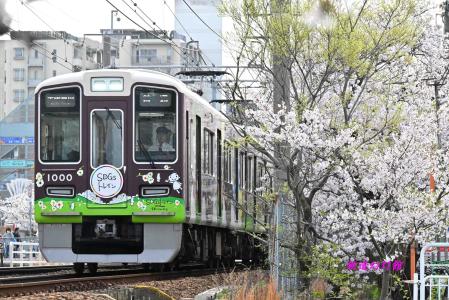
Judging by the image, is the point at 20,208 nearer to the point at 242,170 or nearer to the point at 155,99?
the point at 242,170

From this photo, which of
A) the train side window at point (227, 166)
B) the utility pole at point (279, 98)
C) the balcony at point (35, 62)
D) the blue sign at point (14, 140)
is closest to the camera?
the utility pole at point (279, 98)

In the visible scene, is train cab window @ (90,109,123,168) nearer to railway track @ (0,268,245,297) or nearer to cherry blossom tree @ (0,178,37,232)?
railway track @ (0,268,245,297)

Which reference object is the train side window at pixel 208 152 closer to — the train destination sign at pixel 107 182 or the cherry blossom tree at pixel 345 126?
the train destination sign at pixel 107 182

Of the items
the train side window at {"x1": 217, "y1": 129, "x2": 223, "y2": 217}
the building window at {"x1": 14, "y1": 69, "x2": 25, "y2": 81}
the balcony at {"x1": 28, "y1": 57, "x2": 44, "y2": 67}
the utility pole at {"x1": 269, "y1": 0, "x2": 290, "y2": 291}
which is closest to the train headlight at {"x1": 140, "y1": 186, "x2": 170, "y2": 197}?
the utility pole at {"x1": 269, "y1": 0, "x2": 290, "y2": 291}

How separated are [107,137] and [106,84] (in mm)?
746

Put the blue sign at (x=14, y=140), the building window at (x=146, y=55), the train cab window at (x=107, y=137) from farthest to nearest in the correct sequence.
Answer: the building window at (x=146, y=55), the blue sign at (x=14, y=140), the train cab window at (x=107, y=137)

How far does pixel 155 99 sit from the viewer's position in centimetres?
1362

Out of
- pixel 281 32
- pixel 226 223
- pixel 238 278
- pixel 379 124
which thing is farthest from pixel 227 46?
pixel 226 223

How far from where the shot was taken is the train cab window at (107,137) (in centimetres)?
1338

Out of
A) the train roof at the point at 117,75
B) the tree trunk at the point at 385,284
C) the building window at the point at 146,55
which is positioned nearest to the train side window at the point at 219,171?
the train roof at the point at 117,75

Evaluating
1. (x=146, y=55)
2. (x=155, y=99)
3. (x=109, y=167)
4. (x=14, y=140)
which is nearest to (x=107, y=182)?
(x=109, y=167)

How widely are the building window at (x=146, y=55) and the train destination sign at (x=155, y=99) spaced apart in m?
53.7

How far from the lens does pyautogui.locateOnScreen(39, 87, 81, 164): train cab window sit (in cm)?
1350

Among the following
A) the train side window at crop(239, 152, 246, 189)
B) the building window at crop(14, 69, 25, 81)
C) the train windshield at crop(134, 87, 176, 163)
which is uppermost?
the building window at crop(14, 69, 25, 81)
